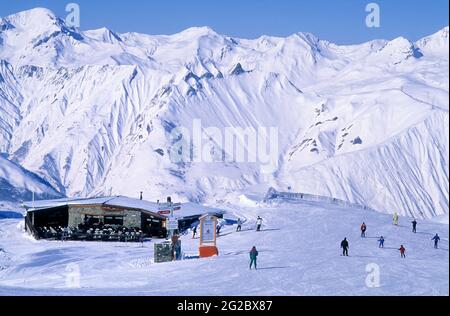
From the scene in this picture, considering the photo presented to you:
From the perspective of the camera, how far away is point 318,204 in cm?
7569

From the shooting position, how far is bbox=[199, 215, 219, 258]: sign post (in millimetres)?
44125

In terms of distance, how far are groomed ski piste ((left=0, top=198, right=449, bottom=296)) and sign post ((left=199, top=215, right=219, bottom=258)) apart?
732 millimetres

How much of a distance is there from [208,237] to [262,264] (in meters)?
5.52

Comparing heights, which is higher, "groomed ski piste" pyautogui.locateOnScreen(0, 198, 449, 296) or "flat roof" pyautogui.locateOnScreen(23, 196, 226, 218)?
"flat roof" pyautogui.locateOnScreen(23, 196, 226, 218)

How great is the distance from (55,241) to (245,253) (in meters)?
18.0

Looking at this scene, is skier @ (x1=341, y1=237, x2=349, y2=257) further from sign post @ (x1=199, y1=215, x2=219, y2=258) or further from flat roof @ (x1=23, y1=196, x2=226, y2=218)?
flat roof @ (x1=23, y1=196, x2=226, y2=218)

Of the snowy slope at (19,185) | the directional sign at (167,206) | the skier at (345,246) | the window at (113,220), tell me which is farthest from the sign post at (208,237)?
the snowy slope at (19,185)

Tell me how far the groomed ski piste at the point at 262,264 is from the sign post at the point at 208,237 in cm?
73

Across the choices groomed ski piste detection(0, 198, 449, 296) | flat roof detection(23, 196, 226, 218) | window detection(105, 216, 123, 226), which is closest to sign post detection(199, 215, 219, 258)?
groomed ski piste detection(0, 198, 449, 296)

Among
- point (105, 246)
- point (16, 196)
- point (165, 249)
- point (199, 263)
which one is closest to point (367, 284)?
point (199, 263)

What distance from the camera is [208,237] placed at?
4456 centimetres

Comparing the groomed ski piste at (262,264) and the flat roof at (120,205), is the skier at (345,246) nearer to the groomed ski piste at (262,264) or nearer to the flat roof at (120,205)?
the groomed ski piste at (262,264)

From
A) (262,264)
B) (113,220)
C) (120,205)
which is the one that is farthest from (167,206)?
(113,220)
